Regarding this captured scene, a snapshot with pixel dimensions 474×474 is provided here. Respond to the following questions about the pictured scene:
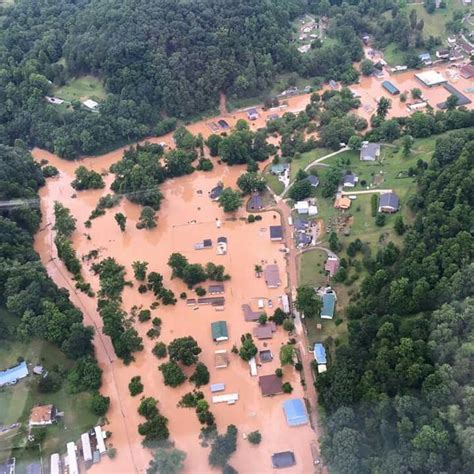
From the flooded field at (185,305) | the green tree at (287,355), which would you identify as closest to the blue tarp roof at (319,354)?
the green tree at (287,355)

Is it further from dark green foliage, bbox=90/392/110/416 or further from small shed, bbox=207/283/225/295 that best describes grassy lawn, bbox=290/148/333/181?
dark green foliage, bbox=90/392/110/416

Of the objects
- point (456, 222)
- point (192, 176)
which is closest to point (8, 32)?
point (192, 176)

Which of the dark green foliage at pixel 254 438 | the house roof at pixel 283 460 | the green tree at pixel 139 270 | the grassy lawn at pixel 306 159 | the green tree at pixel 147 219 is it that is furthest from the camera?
the grassy lawn at pixel 306 159

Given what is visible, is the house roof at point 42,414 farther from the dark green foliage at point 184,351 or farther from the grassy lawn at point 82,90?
the grassy lawn at point 82,90

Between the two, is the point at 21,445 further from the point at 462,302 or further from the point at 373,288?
the point at 462,302

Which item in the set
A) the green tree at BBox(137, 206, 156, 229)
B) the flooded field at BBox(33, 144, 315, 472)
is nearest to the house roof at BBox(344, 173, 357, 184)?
the flooded field at BBox(33, 144, 315, 472)

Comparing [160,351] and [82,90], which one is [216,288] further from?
[82,90]
